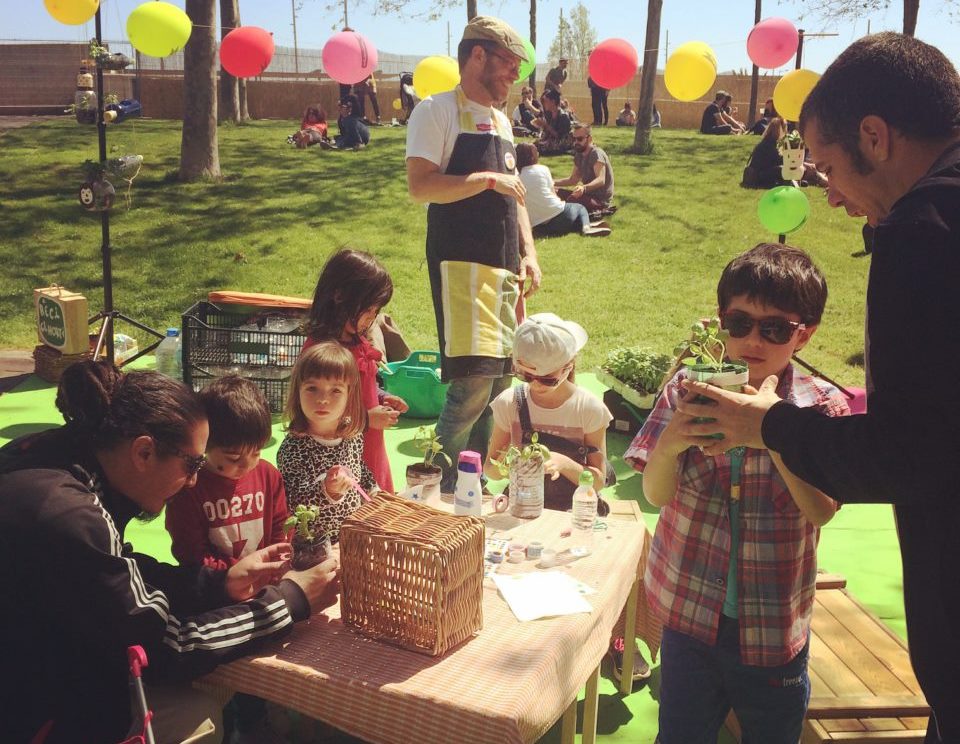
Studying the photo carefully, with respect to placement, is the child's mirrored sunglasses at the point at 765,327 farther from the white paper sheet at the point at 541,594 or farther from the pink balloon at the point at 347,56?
the pink balloon at the point at 347,56

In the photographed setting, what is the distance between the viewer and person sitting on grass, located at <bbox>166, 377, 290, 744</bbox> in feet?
8.46

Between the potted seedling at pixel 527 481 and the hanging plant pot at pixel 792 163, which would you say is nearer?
the potted seedling at pixel 527 481

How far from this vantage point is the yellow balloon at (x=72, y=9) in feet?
19.0

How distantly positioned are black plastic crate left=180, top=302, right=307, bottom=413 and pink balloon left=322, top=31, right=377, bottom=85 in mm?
1976

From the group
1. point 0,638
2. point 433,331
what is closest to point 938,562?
point 0,638

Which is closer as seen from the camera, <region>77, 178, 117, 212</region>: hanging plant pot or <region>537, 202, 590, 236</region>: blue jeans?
<region>77, 178, 117, 212</region>: hanging plant pot

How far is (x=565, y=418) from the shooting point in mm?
3512

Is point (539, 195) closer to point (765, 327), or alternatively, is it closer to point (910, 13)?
point (910, 13)

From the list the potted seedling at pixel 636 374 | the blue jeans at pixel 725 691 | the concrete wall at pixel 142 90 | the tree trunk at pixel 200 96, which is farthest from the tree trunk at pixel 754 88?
the blue jeans at pixel 725 691

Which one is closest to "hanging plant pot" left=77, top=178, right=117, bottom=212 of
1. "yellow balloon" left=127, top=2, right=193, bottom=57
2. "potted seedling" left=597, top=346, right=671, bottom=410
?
"yellow balloon" left=127, top=2, right=193, bottom=57

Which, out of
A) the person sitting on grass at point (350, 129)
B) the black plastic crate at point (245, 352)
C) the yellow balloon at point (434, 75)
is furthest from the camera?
the person sitting on grass at point (350, 129)

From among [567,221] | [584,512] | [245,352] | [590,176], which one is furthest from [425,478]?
[590,176]

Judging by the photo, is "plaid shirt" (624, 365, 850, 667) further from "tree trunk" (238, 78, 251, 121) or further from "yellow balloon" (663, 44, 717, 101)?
"tree trunk" (238, 78, 251, 121)

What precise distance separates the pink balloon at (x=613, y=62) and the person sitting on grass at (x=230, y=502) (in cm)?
516
